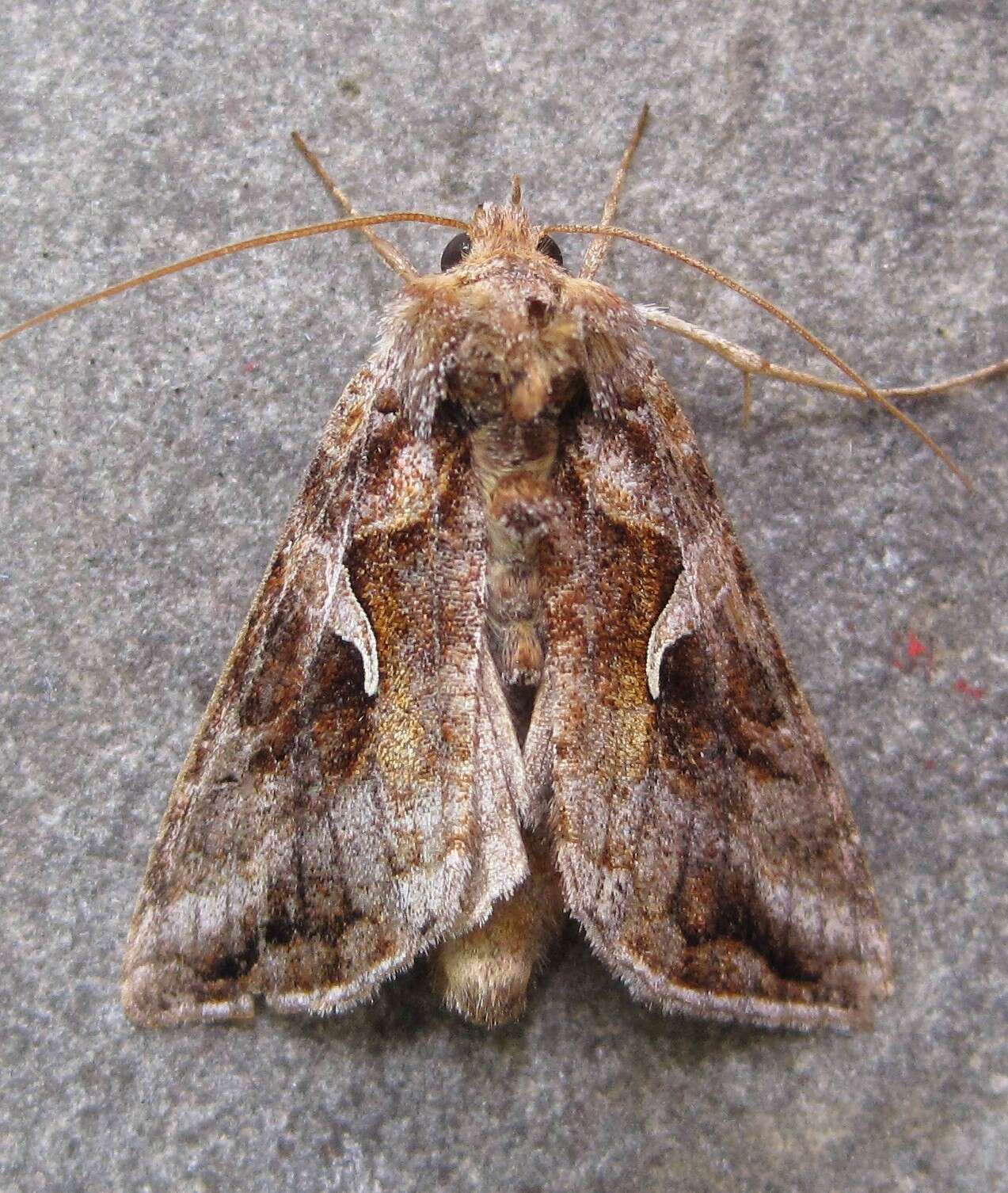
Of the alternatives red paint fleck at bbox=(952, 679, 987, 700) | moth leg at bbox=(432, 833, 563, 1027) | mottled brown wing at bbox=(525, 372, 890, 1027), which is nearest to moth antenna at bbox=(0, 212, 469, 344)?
mottled brown wing at bbox=(525, 372, 890, 1027)

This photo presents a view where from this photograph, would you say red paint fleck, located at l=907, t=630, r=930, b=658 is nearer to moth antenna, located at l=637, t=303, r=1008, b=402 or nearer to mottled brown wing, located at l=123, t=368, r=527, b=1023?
moth antenna, located at l=637, t=303, r=1008, b=402

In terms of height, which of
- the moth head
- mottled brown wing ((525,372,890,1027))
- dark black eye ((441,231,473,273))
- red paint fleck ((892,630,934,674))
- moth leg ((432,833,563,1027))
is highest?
dark black eye ((441,231,473,273))

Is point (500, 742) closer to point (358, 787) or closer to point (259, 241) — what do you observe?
point (358, 787)

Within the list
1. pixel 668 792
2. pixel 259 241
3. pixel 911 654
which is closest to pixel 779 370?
pixel 911 654

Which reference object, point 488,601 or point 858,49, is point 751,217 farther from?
point 488,601

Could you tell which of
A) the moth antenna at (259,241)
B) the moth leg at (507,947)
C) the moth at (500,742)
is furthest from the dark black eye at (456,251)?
the moth leg at (507,947)
